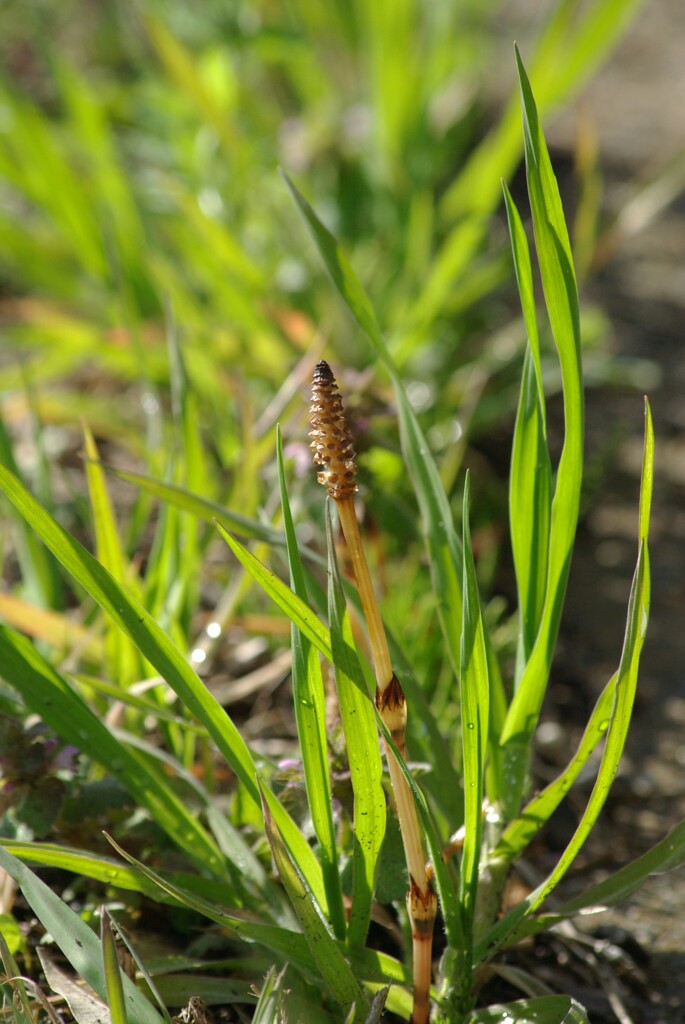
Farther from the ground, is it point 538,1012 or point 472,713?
point 472,713

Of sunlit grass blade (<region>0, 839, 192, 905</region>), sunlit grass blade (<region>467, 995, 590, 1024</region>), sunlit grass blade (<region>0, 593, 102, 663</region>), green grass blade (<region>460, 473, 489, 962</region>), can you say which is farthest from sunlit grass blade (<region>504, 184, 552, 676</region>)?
sunlit grass blade (<region>0, 593, 102, 663</region>)

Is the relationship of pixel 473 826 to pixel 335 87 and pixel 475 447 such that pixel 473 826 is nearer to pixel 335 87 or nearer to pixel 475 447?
pixel 475 447

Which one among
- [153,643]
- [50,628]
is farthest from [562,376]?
[50,628]

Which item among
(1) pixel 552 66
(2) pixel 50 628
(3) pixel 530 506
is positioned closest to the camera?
(3) pixel 530 506

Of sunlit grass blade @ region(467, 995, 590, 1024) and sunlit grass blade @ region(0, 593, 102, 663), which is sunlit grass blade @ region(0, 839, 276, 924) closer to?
sunlit grass blade @ region(467, 995, 590, 1024)

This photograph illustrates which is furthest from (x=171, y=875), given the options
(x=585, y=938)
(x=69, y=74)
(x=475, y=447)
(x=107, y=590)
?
(x=69, y=74)

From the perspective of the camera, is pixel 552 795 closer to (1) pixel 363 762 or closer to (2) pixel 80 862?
(1) pixel 363 762

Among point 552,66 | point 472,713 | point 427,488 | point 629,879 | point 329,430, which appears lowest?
point 629,879

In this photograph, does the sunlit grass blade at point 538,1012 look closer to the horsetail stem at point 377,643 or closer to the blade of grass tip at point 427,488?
the horsetail stem at point 377,643
